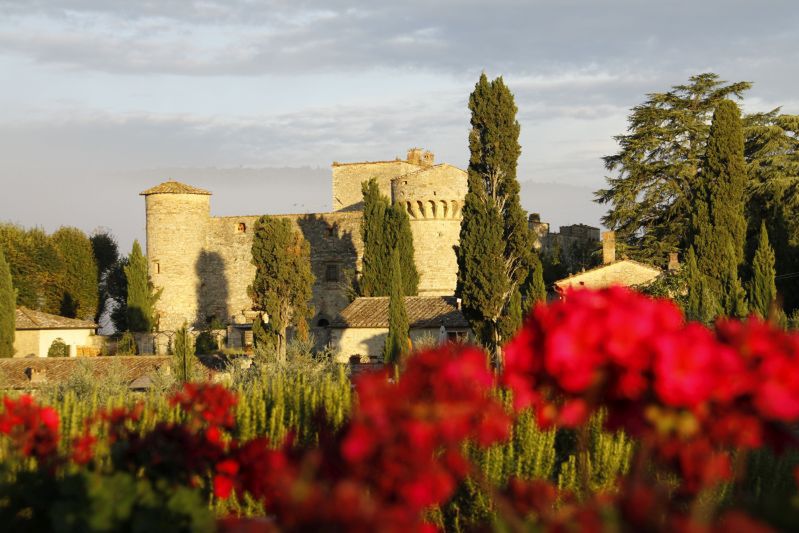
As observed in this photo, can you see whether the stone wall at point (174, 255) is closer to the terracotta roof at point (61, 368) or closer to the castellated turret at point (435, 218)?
the castellated turret at point (435, 218)

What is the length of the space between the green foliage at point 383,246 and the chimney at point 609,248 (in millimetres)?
8170

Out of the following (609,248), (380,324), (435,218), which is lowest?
(380,324)

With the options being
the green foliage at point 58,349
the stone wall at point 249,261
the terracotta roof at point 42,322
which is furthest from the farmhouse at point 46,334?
the stone wall at point 249,261

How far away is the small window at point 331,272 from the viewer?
4597cm

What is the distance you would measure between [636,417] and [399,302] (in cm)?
2688

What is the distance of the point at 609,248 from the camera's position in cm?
3434

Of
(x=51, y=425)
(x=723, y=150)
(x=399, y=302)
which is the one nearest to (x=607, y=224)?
(x=723, y=150)

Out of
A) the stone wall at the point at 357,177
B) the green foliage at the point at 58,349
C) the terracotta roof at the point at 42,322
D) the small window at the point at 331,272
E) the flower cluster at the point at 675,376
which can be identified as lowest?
the green foliage at the point at 58,349

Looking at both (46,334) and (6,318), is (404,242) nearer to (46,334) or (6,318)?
(46,334)

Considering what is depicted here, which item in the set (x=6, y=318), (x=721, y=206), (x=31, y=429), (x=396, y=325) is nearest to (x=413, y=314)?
(x=396, y=325)

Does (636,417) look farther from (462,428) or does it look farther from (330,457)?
(330,457)

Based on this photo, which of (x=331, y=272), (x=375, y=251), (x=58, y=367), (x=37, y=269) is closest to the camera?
(x=58, y=367)

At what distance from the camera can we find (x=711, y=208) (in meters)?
29.9

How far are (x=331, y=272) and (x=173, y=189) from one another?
26.5ft
